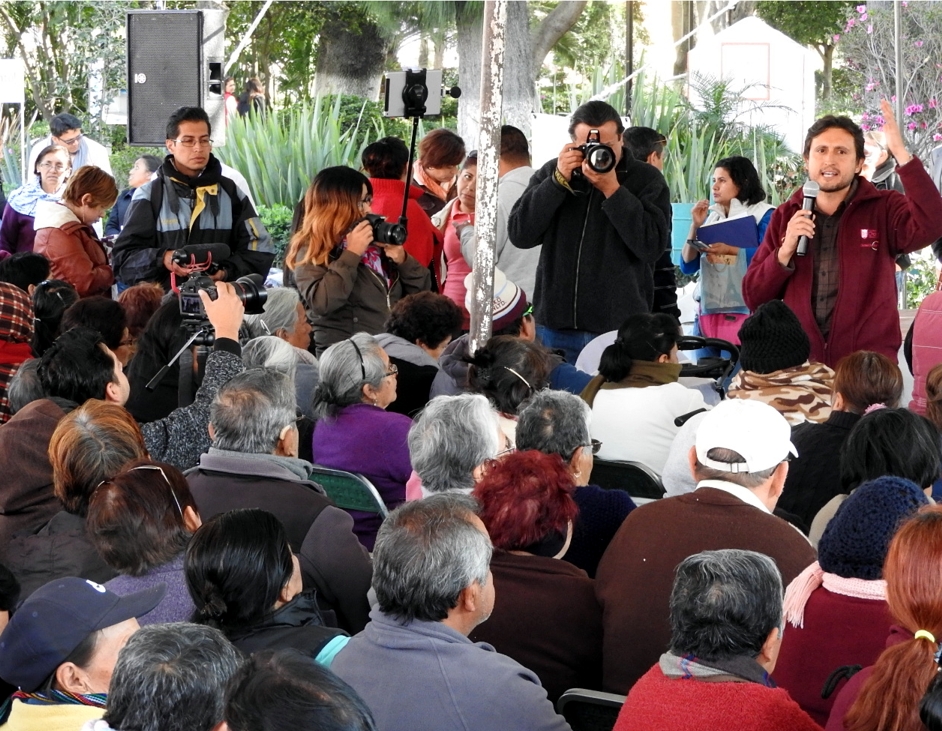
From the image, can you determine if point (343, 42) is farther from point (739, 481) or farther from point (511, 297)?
point (739, 481)

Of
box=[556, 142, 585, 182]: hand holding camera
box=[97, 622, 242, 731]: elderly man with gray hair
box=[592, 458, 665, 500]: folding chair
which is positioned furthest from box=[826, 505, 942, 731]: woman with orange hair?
box=[556, 142, 585, 182]: hand holding camera

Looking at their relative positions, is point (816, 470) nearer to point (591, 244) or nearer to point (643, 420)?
point (643, 420)

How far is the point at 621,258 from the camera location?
17.6ft

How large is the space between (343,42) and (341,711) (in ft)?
71.1

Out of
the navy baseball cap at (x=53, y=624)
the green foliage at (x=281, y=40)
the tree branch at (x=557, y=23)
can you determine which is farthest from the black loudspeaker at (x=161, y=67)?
the green foliage at (x=281, y=40)

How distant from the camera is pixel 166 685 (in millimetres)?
1960

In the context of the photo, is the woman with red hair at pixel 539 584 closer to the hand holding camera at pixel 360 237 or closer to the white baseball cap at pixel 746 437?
the white baseball cap at pixel 746 437

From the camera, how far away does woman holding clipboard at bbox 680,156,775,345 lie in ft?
21.8

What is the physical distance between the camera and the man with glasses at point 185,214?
5.57m

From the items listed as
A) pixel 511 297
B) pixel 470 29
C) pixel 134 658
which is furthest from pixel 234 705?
pixel 470 29

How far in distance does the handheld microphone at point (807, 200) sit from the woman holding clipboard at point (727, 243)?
1.67m

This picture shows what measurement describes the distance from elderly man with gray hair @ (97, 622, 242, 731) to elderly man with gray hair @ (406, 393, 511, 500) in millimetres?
1451

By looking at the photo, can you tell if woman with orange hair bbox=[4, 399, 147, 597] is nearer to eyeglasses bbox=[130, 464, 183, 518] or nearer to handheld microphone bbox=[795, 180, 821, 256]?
eyeglasses bbox=[130, 464, 183, 518]

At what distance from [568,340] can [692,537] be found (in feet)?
9.16
